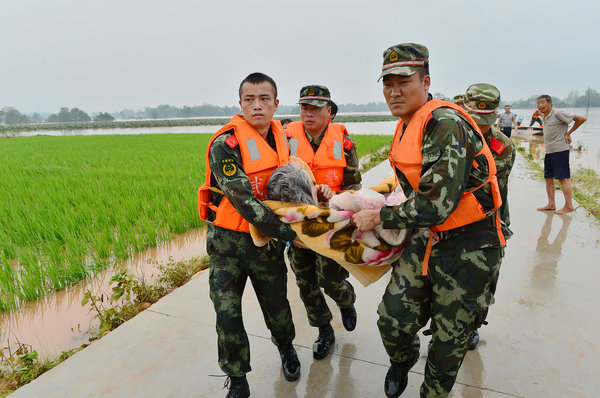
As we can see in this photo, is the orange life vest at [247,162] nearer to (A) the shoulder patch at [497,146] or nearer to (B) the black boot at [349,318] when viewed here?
(B) the black boot at [349,318]

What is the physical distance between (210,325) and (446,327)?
1673mm

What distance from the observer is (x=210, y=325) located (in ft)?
8.34

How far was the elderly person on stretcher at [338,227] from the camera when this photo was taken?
157 cm

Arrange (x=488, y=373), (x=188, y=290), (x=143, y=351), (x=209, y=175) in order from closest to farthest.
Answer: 1. (x=209, y=175)
2. (x=488, y=373)
3. (x=143, y=351)
4. (x=188, y=290)

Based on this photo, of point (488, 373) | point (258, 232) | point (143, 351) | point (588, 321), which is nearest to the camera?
point (258, 232)

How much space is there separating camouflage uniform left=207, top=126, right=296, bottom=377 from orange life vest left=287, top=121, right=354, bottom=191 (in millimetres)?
683

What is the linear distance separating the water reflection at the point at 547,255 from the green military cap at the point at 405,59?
251 centimetres

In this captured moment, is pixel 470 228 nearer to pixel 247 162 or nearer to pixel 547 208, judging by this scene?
pixel 247 162

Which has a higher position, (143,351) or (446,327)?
(446,327)

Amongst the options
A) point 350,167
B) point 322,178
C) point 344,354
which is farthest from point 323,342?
point 350,167

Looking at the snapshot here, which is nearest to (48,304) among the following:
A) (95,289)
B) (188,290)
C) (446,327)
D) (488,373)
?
(95,289)

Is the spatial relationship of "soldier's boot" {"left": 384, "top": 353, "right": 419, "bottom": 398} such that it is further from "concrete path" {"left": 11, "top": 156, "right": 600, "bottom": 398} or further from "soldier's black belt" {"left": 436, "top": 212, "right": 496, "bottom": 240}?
"soldier's black belt" {"left": 436, "top": 212, "right": 496, "bottom": 240}

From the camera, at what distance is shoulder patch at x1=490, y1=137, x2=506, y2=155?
2.35 meters

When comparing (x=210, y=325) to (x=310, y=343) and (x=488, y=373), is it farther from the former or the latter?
(x=488, y=373)
